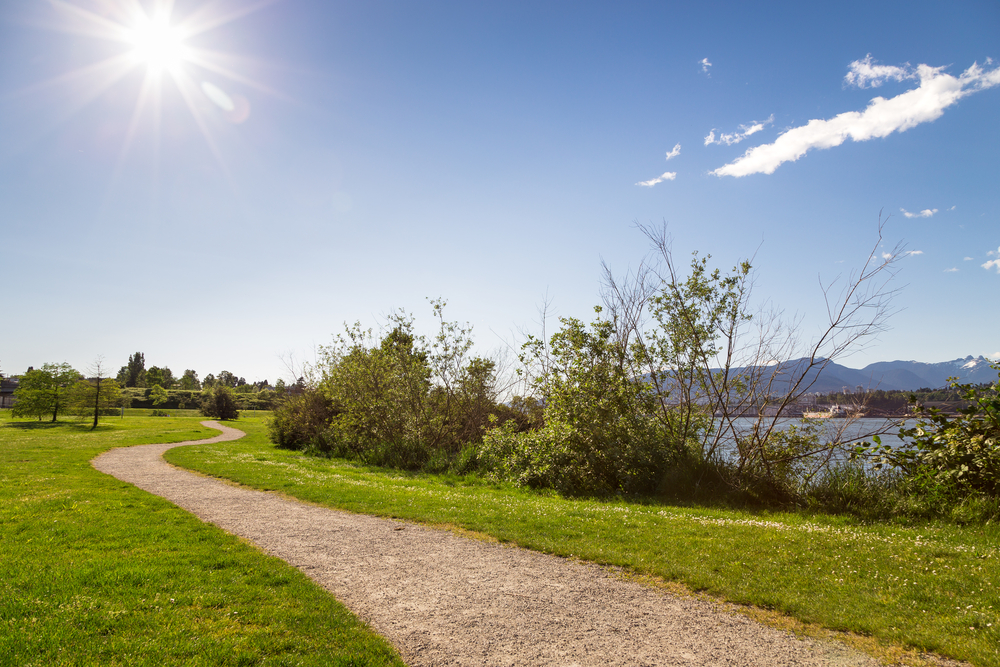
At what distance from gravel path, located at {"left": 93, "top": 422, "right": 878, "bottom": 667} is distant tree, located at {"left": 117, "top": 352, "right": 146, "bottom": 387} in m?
132

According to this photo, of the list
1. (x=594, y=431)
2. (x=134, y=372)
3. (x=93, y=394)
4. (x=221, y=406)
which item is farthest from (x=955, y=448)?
(x=134, y=372)

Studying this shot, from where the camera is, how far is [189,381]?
4902 inches

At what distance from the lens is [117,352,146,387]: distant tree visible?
373ft

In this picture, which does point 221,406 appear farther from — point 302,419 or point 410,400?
point 410,400

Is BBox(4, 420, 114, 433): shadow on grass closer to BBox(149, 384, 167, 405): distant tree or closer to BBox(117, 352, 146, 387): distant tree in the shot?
BBox(149, 384, 167, 405): distant tree

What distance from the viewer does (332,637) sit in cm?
456

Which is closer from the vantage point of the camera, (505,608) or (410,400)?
(505,608)

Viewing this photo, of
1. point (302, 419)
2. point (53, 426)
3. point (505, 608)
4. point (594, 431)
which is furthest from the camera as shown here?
point (53, 426)

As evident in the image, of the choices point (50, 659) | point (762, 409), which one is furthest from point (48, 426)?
point (762, 409)

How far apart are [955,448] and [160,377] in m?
135

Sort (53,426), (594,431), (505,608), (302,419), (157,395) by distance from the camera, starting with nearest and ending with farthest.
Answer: (505,608) → (594,431) → (302,419) → (53,426) → (157,395)

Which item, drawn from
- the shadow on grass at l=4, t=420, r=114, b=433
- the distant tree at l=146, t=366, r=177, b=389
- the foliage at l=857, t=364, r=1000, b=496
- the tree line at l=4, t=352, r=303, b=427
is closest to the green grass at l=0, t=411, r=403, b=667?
the foliage at l=857, t=364, r=1000, b=496

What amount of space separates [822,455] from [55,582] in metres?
13.4

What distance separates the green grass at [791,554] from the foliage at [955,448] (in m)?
1.32
